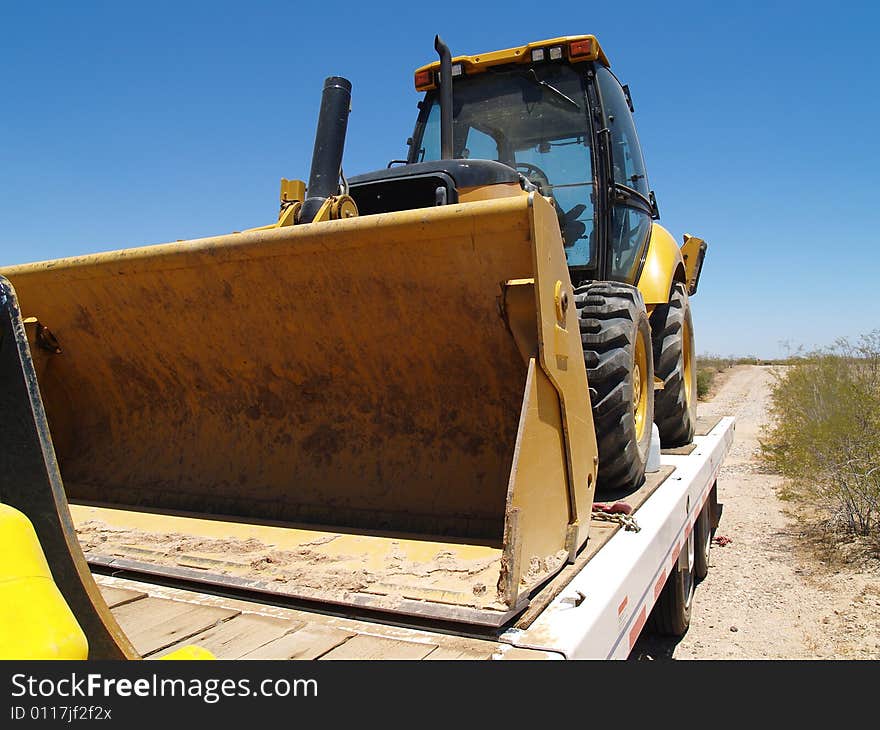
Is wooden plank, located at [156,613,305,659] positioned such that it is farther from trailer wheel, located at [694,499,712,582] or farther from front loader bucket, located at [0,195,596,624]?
trailer wheel, located at [694,499,712,582]

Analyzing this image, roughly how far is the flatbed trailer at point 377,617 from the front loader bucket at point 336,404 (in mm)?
48

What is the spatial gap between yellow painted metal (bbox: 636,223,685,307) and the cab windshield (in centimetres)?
65

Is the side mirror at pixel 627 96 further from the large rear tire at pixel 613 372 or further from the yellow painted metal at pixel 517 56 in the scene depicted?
the large rear tire at pixel 613 372

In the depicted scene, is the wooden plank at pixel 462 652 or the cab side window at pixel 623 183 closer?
the wooden plank at pixel 462 652

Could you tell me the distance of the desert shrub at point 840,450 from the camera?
6.75m

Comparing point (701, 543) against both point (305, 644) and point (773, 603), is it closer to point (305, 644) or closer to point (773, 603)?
point (773, 603)

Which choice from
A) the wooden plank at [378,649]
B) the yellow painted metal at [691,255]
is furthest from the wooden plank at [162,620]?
the yellow painted metal at [691,255]

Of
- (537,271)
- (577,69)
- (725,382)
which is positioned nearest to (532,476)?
(537,271)

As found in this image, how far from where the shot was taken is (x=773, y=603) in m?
5.19

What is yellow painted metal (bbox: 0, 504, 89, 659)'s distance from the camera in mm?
1137

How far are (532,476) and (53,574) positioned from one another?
4.27 ft

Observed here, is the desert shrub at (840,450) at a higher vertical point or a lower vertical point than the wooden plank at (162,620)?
lower

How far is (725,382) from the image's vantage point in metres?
34.8

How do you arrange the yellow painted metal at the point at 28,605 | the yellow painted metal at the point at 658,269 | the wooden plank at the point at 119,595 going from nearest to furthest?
the yellow painted metal at the point at 28,605 → the wooden plank at the point at 119,595 → the yellow painted metal at the point at 658,269
